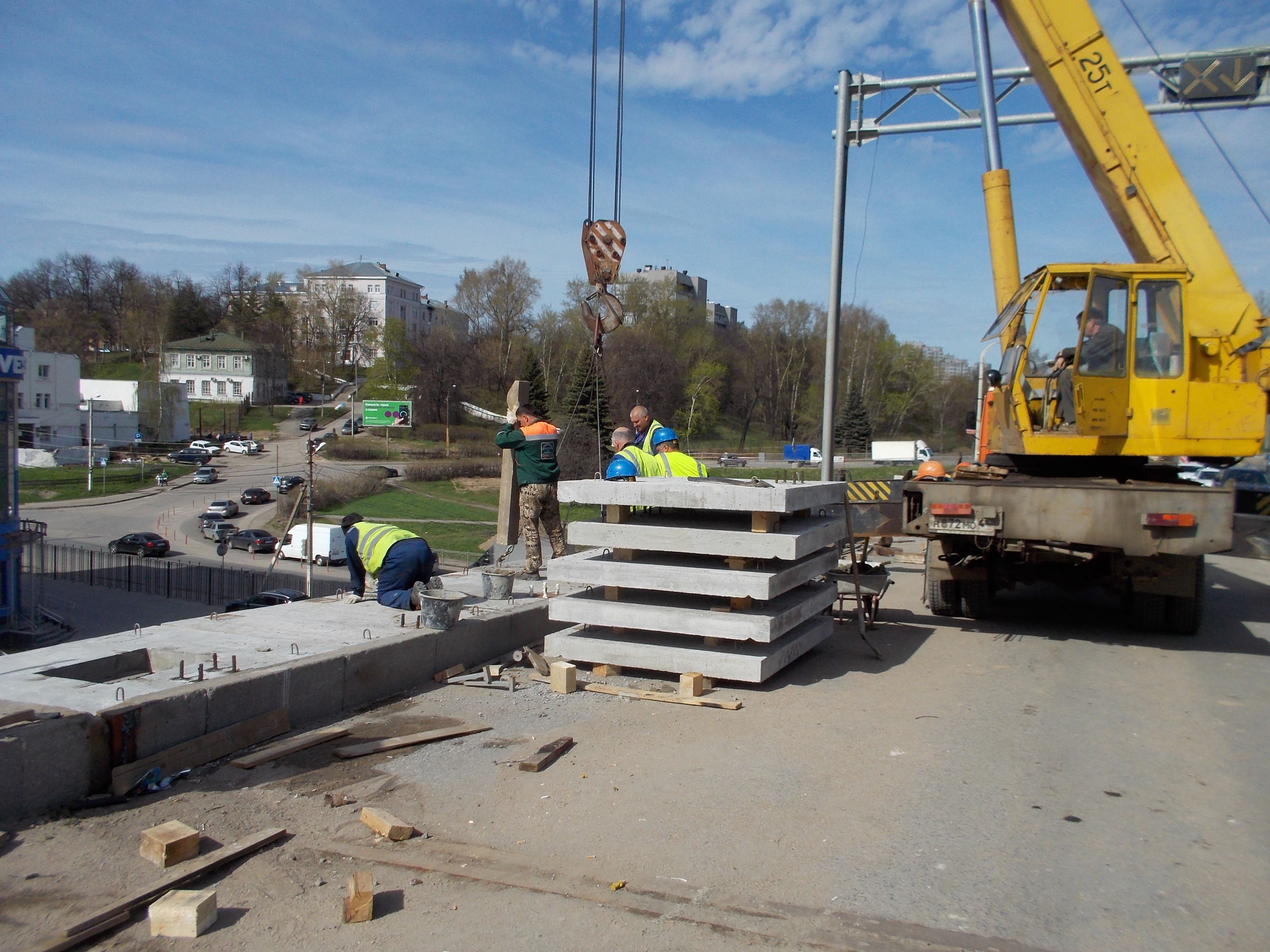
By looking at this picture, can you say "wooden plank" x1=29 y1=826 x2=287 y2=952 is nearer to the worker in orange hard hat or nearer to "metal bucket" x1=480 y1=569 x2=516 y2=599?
"metal bucket" x1=480 y1=569 x2=516 y2=599

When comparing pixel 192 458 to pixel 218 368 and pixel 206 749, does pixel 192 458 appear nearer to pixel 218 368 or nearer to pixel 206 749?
pixel 218 368

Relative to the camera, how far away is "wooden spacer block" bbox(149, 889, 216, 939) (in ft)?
10.5

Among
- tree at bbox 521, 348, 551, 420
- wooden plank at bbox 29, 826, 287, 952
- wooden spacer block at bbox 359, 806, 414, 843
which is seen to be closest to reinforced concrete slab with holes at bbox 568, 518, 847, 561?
wooden spacer block at bbox 359, 806, 414, 843

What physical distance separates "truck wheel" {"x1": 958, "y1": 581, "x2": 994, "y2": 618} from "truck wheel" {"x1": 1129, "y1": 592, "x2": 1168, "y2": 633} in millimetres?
1340

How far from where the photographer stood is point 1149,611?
884 centimetres

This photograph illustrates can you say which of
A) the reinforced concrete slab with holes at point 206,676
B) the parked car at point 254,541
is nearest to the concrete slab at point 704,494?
the reinforced concrete slab with holes at point 206,676

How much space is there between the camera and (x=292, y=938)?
3.23 meters

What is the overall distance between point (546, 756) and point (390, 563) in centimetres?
302

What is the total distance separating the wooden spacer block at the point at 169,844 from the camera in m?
3.62

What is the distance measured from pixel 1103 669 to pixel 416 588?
5.76 meters

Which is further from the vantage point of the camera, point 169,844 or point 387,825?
point 387,825

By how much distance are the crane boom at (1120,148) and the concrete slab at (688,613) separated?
5.48 metres

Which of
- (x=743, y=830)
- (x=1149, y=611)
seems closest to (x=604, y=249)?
(x=1149, y=611)

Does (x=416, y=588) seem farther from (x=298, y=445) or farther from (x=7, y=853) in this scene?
(x=298, y=445)
